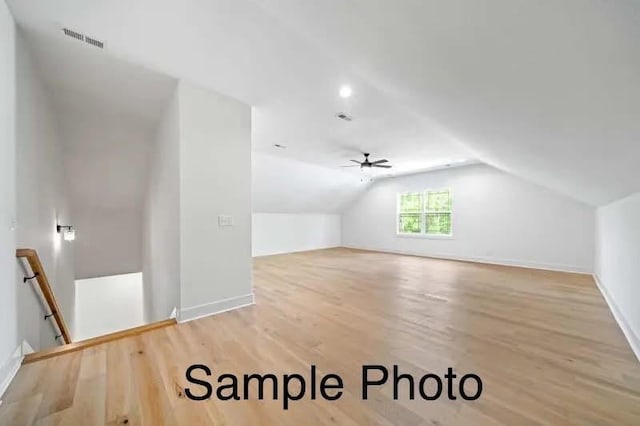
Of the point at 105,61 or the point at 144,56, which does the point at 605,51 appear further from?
the point at 105,61

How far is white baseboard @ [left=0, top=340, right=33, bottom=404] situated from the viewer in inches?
62.2

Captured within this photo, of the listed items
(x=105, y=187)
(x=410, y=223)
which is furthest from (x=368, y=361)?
(x=410, y=223)

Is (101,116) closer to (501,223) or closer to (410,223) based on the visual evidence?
(410,223)

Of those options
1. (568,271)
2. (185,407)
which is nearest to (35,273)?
(185,407)

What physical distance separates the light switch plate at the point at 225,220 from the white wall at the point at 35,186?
1.53 metres

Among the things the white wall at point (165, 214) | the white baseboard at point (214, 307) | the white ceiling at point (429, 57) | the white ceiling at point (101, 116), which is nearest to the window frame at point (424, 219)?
the white ceiling at point (429, 57)

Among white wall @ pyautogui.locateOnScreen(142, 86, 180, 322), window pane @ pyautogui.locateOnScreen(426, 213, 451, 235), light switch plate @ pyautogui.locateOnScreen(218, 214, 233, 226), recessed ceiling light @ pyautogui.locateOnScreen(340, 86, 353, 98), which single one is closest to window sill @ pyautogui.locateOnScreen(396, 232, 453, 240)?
window pane @ pyautogui.locateOnScreen(426, 213, 451, 235)

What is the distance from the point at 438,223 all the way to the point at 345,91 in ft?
18.4

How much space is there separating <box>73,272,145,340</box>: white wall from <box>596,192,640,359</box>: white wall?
7.92 m

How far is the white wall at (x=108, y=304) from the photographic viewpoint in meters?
6.05

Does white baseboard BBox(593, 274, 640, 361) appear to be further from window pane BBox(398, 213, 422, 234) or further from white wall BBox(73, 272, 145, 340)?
white wall BBox(73, 272, 145, 340)

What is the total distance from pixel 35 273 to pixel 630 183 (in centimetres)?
488

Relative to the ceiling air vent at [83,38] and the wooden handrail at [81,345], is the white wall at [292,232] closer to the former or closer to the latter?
the wooden handrail at [81,345]

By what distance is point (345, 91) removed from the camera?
2.79m
